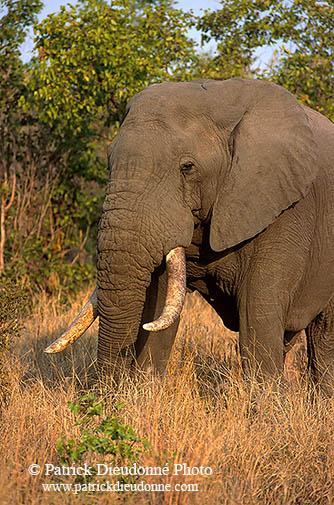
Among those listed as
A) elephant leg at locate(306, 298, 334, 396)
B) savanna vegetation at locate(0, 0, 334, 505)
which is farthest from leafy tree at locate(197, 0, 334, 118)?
elephant leg at locate(306, 298, 334, 396)

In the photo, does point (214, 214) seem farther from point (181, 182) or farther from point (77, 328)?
point (77, 328)

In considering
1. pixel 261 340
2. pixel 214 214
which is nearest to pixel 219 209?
pixel 214 214

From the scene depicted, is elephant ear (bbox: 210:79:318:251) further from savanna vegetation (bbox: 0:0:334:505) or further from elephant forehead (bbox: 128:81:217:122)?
savanna vegetation (bbox: 0:0:334:505)

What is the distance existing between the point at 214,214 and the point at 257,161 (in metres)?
0.41

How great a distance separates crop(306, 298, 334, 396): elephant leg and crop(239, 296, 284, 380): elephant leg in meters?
0.94

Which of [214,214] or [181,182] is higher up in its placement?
[181,182]

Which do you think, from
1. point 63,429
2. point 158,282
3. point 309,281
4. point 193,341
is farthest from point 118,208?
point 193,341

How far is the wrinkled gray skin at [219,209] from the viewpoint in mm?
4336

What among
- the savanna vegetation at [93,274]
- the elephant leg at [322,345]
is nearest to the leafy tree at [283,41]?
the savanna vegetation at [93,274]

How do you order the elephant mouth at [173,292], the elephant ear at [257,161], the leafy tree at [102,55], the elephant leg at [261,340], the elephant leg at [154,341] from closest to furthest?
the elephant mouth at [173,292]
the elephant ear at [257,161]
the elephant leg at [261,340]
the elephant leg at [154,341]
the leafy tree at [102,55]

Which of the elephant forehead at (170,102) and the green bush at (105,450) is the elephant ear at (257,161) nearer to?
the elephant forehead at (170,102)

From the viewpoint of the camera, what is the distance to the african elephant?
171 inches

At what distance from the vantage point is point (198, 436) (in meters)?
4.00

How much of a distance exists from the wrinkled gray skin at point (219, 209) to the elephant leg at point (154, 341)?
2 cm
